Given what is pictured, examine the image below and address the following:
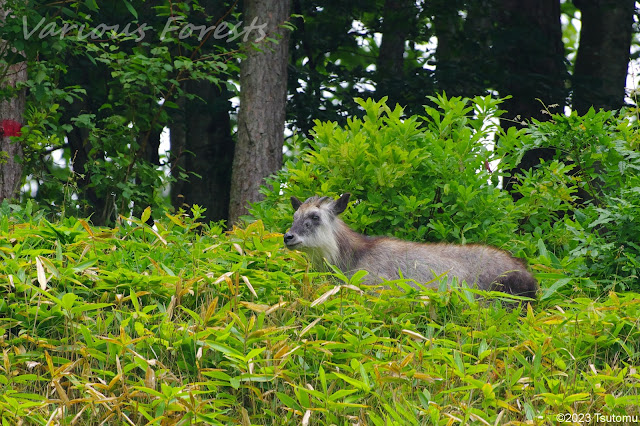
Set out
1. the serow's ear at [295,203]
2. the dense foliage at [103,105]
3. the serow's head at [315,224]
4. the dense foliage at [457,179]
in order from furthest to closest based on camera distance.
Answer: the dense foliage at [103,105], the dense foliage at [457,179], the serow's ear at [295,203], the serow's head at [315,224]

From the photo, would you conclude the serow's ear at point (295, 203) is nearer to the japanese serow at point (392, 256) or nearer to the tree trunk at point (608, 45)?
the japanese serow at point (392, 256)

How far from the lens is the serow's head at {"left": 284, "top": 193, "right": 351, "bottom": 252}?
7316 millimetres

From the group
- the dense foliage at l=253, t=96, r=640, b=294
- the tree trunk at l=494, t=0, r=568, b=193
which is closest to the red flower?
the dense foliage at l=253, t=96, r=640, b=294

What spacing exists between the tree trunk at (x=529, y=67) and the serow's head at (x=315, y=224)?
23.9 feet

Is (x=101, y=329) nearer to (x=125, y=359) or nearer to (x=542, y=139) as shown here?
(x=125, y=359)

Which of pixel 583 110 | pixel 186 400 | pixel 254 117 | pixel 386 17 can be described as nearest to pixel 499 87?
pixel 583 110

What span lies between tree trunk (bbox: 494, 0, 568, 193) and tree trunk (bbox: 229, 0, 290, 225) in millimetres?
4608

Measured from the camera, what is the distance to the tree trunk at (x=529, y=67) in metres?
14.2

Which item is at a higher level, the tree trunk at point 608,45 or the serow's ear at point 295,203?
the tree trunk at point 608,45

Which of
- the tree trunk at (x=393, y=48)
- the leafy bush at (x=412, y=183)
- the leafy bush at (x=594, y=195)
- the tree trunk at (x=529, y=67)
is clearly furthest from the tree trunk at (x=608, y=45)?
the leafy bush at (x=412, y=183)

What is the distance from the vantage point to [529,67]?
1470 cm

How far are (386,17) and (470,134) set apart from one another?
7.99 m

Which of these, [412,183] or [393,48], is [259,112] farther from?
[393,48]

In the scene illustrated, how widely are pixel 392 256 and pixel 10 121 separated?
17.7ft
